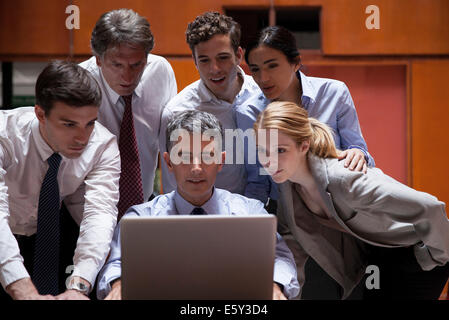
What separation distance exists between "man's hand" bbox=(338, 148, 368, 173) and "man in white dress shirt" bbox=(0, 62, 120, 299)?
0.86m

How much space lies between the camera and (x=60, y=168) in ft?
6.27

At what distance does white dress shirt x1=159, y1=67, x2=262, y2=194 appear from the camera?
2.34 meters

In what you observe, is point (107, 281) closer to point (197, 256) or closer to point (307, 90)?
point (197, 256)

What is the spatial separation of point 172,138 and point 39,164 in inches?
19.7

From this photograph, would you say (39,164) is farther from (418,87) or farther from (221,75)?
(418,87)

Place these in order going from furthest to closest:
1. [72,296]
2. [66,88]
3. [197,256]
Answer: [66,88] → [72,296] → [197,256]

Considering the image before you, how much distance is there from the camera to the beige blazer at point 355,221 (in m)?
1.84

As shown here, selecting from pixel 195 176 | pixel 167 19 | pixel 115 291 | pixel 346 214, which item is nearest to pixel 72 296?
pixel 115 291

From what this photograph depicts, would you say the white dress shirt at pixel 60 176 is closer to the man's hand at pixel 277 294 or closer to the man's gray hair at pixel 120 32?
the man's gray hair at pixel 120 32

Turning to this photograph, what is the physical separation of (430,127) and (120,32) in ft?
9.57

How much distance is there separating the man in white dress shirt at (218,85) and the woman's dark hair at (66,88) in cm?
57

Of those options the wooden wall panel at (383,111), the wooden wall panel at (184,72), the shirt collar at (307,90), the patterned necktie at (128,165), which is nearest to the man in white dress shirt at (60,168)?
the patterned necktie at (128,165)
